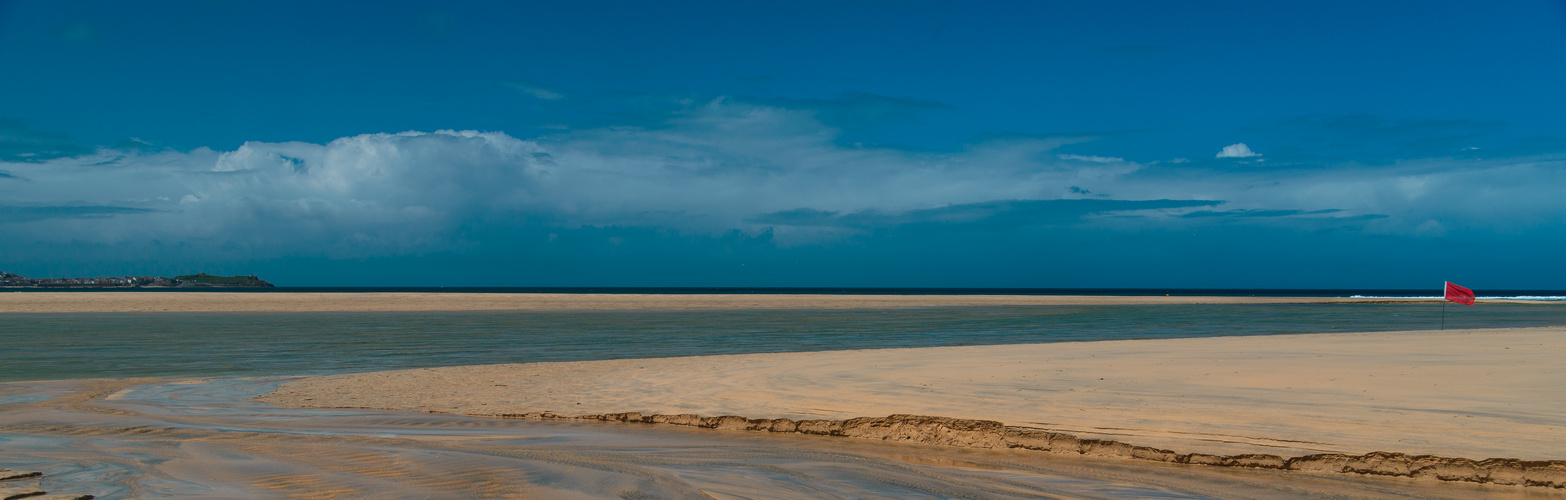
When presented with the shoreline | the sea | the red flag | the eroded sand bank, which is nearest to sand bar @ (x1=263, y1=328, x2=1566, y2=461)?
the eroded sand bank

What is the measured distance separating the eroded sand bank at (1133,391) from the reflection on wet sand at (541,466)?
0.81 m

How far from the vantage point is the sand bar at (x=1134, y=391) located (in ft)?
24.8

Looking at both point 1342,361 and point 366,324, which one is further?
point 366,324

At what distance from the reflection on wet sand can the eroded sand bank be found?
2.66 ft

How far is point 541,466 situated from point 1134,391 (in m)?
7.19

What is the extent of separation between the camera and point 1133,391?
10211 mm

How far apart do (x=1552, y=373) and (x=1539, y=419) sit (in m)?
4.04

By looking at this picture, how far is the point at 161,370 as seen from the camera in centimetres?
1596

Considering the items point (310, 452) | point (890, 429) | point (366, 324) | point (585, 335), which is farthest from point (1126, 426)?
point (366, 324)

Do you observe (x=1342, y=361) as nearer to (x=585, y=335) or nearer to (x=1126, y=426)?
(x=1126, y=426)

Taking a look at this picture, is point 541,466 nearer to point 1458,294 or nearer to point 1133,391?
point 1133,391

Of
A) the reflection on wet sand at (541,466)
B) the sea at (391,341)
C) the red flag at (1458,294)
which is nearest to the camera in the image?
the reflection on wet sand at (541,466)

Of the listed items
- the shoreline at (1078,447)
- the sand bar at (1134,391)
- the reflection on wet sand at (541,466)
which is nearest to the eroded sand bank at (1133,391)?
the sand bar at (1134,391)

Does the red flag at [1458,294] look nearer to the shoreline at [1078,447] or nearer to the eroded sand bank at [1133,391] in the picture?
the eroded sand bank at [1133,391]
